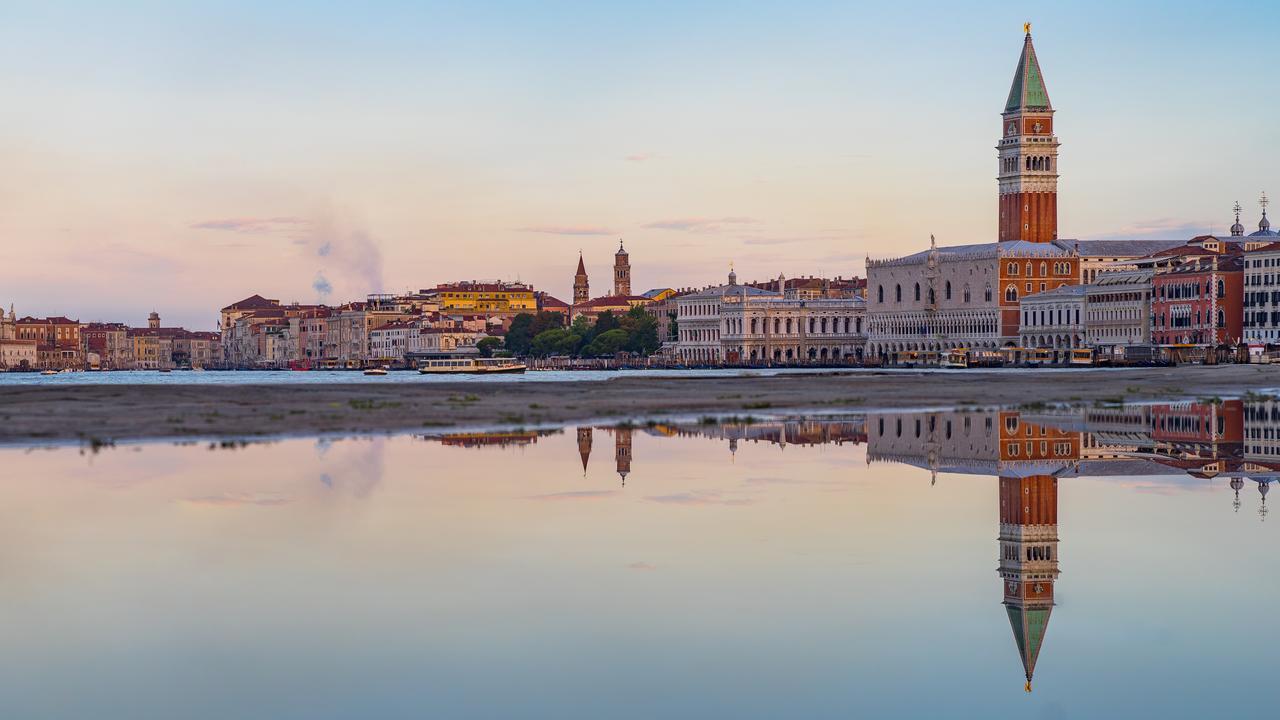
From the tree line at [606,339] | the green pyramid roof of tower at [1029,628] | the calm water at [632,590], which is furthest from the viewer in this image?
the tree line at [606,339]

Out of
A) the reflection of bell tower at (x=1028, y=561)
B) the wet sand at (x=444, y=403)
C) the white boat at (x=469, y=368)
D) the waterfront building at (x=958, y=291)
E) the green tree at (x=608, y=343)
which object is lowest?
the reflection of bell tower at (x=1028, y=561)

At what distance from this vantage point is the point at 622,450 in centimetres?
2808

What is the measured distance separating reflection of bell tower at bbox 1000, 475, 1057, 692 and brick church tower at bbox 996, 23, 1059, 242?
5759 inches

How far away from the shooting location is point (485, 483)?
2252 cm

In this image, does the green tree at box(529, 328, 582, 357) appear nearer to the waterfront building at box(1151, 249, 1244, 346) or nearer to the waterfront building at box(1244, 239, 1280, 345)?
the waterfront building at box(1151, 249, 1244, 346)

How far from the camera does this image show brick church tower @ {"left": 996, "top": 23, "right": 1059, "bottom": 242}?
164 metres

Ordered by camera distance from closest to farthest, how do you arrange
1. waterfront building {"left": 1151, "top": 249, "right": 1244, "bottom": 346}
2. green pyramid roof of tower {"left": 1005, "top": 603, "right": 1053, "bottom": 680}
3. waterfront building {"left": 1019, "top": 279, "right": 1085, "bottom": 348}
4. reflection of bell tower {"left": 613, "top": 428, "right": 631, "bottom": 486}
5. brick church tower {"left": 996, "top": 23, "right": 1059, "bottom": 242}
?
green pyramid roof of tower {"left": 1005, "top": 603, "right": 1053, "bottom": 680} < reflection of bell tower {"left": 613, "top": 428, "right": 631, "bottom": 486} < waterfront building {"left": 1151, "top": 249, "right": 1244, "bottom": 346} < waterfront building {"left": 1019, "top": 279, "right": 1085, "bottom": 348} < brick church tower {"left": 996, "top": 23, "right": 1059, "bottom": 242}

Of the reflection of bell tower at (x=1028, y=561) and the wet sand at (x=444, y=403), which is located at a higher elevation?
the wet sand at (x=444, y=403)

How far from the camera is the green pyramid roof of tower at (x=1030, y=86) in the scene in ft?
536

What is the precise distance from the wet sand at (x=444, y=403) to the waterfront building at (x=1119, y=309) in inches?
2785

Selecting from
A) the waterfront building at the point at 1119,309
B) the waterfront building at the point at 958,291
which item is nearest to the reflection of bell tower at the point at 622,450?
the waterfront building at the point at 1119,309

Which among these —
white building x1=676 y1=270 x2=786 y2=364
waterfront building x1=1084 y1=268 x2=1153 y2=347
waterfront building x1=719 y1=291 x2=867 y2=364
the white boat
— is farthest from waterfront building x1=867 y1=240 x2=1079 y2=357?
the white boat

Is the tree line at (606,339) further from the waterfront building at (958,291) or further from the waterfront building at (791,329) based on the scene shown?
the waterfront building at (958,291)

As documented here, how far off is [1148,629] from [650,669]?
151 inches
